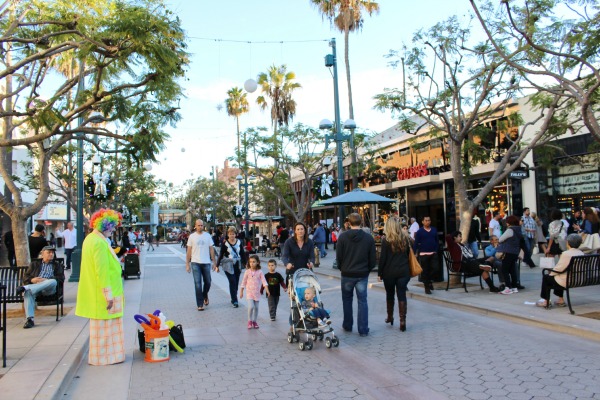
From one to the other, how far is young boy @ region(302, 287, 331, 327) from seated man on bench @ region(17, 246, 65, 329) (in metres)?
4.66

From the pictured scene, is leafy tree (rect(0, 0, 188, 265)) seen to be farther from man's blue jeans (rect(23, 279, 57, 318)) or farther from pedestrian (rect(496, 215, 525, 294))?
pedestrian (rect(496, 215, 525, 294))

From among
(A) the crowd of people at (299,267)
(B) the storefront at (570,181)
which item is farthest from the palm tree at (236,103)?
(A) the crowd of people at (299,267)

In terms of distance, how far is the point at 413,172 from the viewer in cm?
3186

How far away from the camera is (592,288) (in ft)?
38.7

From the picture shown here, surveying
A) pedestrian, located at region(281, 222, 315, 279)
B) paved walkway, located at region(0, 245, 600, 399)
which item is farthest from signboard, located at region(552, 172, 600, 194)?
pedestrian, located at region(281, 222, 315, 279)

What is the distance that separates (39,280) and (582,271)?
9360 mm

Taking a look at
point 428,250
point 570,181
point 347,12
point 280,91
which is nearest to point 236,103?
point 280,91

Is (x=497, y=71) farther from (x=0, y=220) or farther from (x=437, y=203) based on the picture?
(x=0, y=220)

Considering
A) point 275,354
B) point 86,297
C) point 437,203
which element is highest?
point 437,203

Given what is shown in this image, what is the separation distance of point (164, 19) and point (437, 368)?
6806 millimetres

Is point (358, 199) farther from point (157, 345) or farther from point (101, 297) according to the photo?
point (101, 297)

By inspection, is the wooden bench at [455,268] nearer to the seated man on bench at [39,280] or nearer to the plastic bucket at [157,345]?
the plastic bucket at [157,345]

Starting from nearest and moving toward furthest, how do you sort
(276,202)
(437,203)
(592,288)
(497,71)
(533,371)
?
(533,371), (592,288), (497,71), (437,203), (276,202)

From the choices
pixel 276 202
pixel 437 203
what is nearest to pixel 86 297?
pixel 437 203
